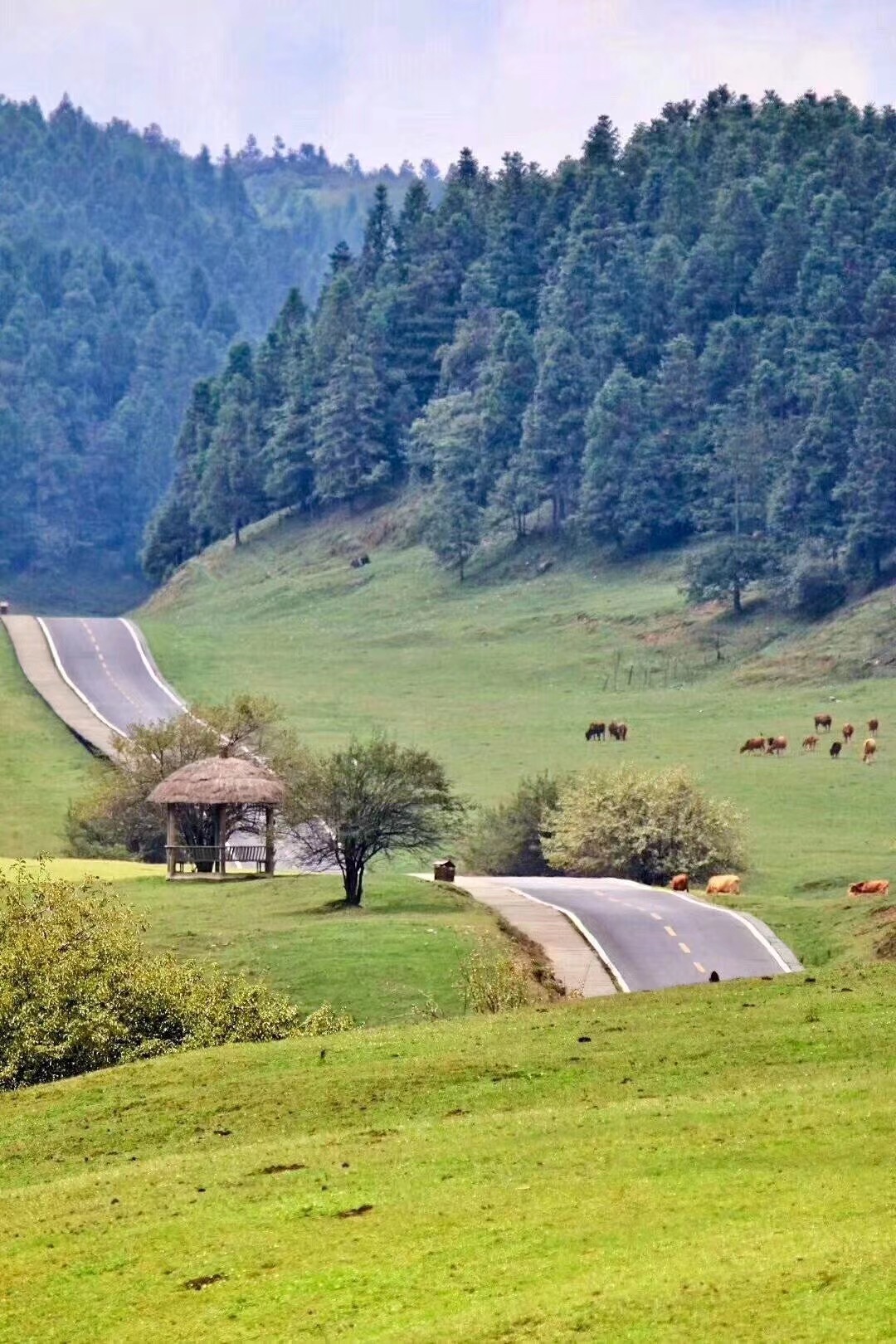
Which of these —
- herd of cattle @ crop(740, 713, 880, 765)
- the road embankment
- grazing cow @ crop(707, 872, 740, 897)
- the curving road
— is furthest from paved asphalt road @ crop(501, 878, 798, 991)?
the road embankment

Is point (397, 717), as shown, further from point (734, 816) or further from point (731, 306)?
point (731, 306)

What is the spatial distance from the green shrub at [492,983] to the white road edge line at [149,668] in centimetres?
5571

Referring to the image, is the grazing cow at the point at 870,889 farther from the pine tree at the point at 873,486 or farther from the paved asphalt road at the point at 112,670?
the pine tree at the point at 873,486

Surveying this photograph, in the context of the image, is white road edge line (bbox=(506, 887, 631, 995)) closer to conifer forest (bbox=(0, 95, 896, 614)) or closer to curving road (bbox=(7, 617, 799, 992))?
curving road (bbox=(7, 617, 799, 992))

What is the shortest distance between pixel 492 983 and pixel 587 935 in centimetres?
884

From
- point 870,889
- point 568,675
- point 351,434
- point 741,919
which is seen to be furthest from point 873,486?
point 741,919

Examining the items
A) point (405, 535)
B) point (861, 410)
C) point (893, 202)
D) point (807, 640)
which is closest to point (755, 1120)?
point (807, 640)

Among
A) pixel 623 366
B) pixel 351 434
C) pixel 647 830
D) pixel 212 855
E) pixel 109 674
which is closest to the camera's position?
pixel 212 855

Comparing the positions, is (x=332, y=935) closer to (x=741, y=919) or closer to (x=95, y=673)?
(x=741, y=919)

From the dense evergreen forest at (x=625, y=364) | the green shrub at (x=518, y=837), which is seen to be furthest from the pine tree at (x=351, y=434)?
the green shrub at (x=518, y=837)

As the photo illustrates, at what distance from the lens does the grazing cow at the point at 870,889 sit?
51500 millimetres

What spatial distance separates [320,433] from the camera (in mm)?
169000

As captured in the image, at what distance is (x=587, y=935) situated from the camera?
1877 inches

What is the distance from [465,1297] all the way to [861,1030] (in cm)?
1014
